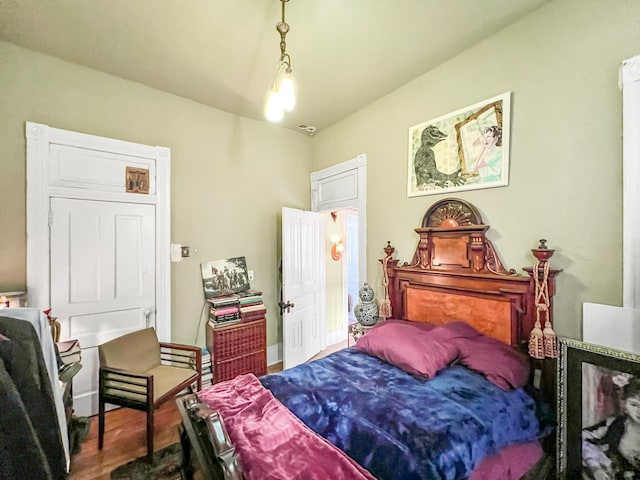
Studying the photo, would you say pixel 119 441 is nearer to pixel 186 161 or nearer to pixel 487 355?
pixel 186 161

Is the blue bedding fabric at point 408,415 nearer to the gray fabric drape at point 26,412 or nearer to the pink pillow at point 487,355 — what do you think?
the pink pillow at point 487,355

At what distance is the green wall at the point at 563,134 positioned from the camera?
1639 millimetres

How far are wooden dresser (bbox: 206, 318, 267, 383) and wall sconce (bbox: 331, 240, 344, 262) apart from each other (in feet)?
5.52

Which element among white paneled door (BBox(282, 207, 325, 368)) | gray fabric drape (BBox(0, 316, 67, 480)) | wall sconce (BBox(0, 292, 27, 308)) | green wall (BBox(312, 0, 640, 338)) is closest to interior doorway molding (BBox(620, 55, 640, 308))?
green wall (BBox(312, 0, 640, 338))

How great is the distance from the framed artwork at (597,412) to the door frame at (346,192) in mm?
1918

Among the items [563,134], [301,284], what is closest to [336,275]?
[301,284]

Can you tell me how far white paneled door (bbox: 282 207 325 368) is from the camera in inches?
132

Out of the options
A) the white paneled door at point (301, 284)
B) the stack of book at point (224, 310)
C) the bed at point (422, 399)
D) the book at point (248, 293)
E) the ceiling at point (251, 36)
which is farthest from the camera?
the white paneled door at point (301, 284)

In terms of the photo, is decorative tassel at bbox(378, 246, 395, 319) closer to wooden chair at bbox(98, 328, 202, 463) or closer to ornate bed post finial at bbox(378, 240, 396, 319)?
ornate bed post finial at bbox(378, 240, 396, 319)

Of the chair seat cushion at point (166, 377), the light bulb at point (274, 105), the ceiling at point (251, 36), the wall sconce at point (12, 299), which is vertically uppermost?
the ceiling at point (251, 36)

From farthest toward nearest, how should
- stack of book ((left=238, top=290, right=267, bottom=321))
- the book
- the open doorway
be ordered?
the open doorway, the book, stack of book ((left=238, top=290, right=267, bottom=321))

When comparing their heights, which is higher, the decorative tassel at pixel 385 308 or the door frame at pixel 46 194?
the door frame at pixel 46 194

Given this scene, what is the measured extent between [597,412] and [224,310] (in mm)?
2936

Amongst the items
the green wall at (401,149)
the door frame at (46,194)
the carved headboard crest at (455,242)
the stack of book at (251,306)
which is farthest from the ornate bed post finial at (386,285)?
the door frame at (46,194)
